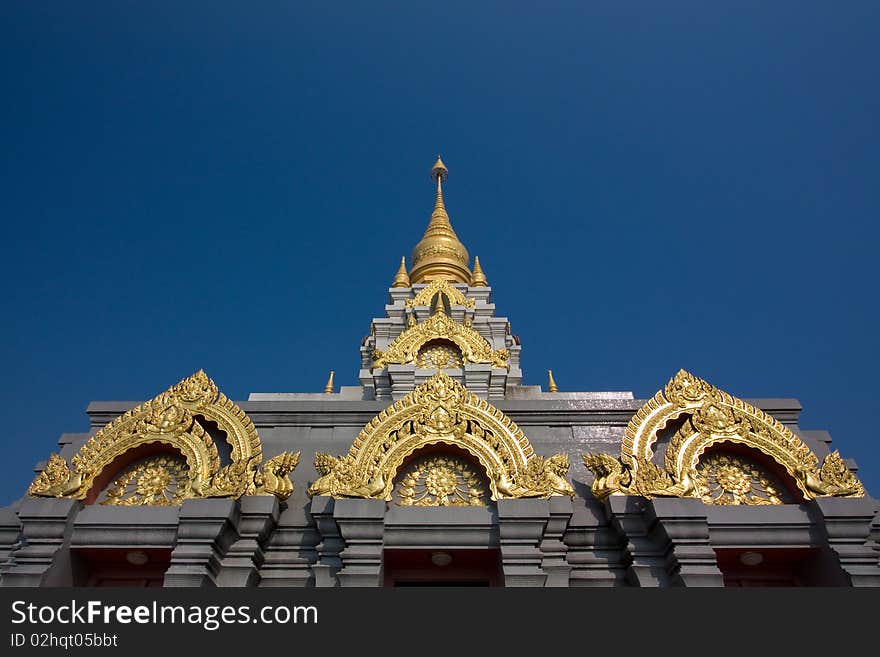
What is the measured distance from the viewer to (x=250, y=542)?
33.9 feet

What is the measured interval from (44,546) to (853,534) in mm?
12242

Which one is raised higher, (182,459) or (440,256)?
(440,256)

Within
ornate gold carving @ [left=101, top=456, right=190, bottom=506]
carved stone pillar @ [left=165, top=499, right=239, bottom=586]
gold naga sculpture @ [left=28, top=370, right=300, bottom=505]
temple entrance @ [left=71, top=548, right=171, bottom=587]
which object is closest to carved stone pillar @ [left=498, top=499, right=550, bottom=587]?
gold naga sculpture @ [left=28, top=370, right=300, bottom=505]

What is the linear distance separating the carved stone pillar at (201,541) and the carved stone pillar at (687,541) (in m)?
6.55

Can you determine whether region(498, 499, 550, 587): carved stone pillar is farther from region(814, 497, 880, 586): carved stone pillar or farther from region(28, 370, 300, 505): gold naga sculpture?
region(814, 497, 880, 586): carved stone pillar

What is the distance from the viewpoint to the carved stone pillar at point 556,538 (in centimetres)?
992

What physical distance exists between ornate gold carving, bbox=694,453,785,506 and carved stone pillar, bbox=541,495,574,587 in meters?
2.20

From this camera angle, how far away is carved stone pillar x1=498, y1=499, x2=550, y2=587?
31.0ft

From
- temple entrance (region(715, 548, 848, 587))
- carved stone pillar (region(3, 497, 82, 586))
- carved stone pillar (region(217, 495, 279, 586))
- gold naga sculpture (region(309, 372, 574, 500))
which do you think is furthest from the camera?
gold naga sculpture (region(309, 372, 574, 500))

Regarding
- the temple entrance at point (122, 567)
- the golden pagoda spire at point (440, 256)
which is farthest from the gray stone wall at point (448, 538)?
the golden pagoda spire at point (440, 256)

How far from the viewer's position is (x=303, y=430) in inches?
497

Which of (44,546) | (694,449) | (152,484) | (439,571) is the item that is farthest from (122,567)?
(694,449)

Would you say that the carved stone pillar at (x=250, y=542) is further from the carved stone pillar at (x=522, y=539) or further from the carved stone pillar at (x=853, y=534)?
the carved stone pillar at (x=853, y=534)

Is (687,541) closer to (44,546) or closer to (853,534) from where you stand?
(853,534)
